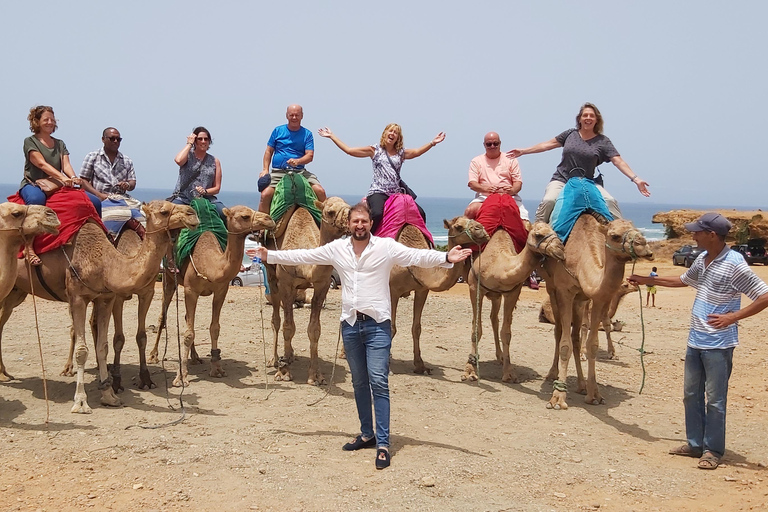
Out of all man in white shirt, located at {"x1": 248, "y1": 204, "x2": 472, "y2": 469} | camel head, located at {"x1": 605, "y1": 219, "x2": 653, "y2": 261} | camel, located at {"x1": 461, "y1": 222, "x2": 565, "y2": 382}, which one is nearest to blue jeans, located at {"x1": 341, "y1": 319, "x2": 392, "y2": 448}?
man in white shirt, located at {"x1": 248, "y1": 204, "x2": 472, "y2": 469}

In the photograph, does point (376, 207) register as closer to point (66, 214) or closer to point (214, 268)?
point (214, 268)

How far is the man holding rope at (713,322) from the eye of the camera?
22.6ft

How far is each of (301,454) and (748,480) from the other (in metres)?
4.00

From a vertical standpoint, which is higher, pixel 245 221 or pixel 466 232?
pixel 245 221

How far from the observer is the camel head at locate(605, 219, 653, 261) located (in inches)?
310

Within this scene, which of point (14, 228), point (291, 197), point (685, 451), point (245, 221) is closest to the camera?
point (685, 451)

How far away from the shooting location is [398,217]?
1083 centimetres

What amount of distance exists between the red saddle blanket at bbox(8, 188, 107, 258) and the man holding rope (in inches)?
251

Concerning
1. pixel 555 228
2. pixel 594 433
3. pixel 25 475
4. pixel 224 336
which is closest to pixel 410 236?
pixel 555 228

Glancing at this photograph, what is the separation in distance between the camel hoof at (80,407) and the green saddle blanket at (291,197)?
361cm

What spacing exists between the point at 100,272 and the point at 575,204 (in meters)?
5.77

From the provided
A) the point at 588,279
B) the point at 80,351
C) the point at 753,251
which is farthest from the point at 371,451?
the point at 753,251

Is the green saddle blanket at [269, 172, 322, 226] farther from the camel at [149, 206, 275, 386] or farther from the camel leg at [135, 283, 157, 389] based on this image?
the camel leg at [135, 283, 157, 389]

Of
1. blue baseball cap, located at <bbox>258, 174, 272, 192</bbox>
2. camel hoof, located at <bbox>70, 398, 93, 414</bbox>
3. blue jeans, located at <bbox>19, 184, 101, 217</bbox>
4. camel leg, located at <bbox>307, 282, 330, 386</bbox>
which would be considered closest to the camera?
camel hoof, located at <bbox>70, 398, 93, 414</bbox>
